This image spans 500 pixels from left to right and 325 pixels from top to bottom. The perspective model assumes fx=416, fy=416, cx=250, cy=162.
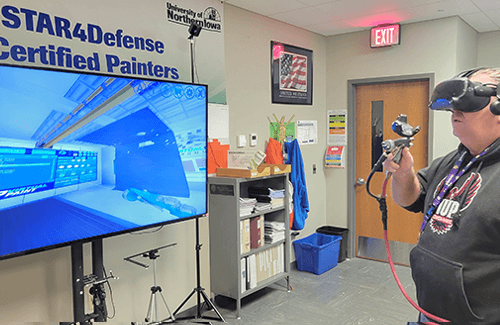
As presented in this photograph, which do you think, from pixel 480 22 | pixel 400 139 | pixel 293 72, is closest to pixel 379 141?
pixel 293 72

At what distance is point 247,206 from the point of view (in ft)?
11.3

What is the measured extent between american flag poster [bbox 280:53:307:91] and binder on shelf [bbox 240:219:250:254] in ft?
5.13

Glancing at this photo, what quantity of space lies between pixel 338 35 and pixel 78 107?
3.54m

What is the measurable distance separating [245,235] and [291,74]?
6.07 feet

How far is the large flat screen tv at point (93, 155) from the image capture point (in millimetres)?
1880

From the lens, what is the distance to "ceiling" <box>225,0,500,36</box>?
3.62 metres

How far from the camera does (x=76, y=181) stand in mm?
2121

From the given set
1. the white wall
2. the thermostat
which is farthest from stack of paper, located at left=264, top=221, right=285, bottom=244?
the white wall

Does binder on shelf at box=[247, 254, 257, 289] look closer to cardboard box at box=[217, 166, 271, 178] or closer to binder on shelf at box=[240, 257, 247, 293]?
binder on shelf at box=[240, 257, 247, 293]

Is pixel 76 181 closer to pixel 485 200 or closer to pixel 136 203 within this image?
pixel 136 203

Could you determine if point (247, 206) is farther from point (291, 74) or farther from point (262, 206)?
point (291, 74)

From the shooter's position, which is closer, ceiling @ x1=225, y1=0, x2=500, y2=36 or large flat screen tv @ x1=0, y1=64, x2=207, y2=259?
large flat screen tv @ x1=0, y1=64, x2=207, y2=259

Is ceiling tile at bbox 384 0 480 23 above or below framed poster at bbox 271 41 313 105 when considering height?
above

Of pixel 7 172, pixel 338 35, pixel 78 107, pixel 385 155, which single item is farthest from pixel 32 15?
pixel 338 35
